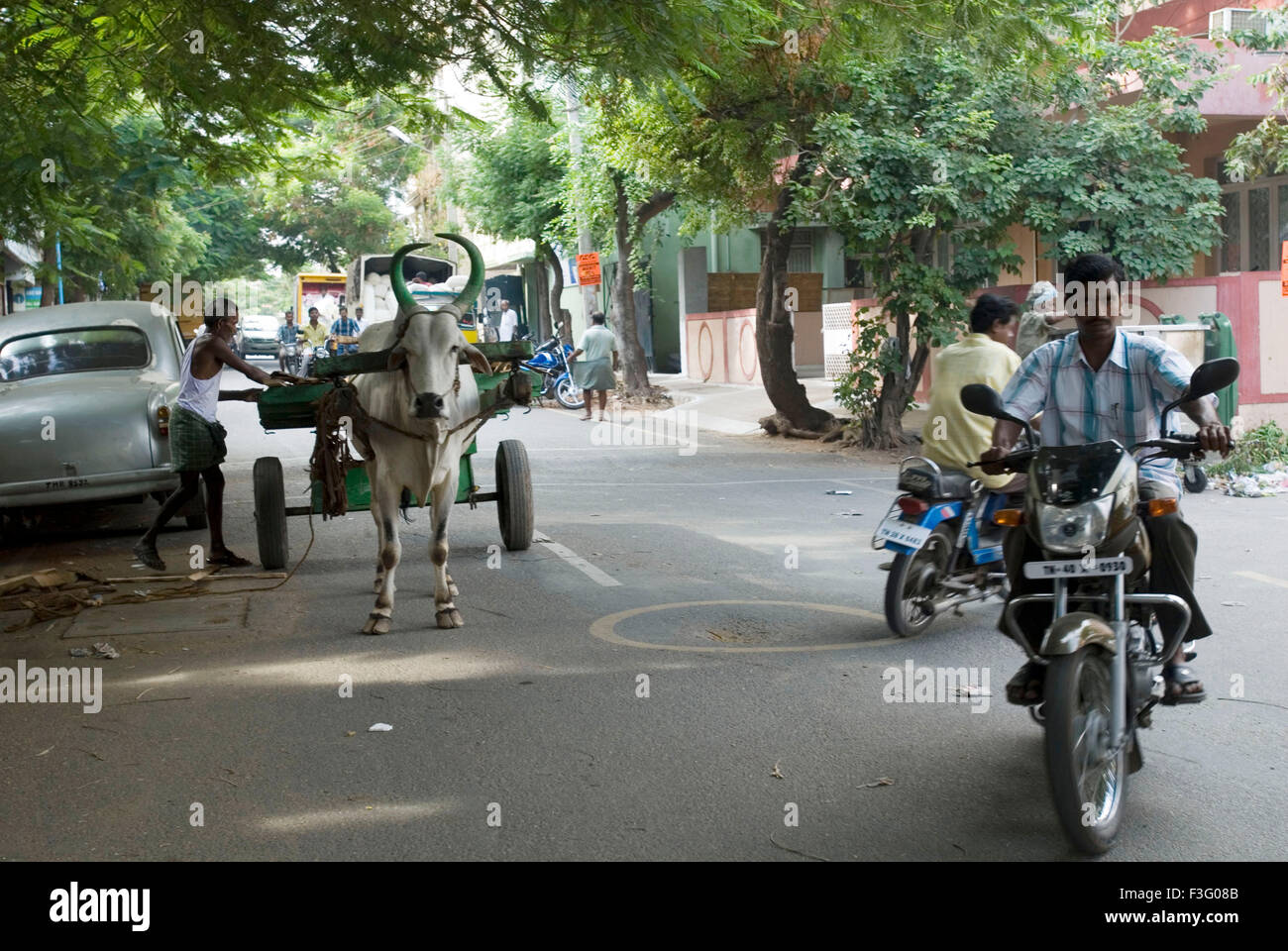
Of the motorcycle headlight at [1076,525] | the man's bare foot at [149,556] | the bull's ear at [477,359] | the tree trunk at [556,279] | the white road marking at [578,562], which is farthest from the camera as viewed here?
the tree trunk at [556,279]

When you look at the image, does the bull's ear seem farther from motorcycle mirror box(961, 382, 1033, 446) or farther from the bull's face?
motorcycle mirror box(961, 382, 1033, 446)

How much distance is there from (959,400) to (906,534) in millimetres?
925

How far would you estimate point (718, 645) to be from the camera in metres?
7.46

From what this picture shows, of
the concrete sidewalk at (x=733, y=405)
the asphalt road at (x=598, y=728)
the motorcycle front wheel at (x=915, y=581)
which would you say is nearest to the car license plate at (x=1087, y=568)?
the asphalt road at (x=598, y=728)

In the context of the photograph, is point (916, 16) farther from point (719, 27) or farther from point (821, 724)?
point (821, 724)

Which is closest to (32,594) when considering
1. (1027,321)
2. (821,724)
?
(821,724)

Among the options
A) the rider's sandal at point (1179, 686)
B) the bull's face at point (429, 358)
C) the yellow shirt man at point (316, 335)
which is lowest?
the rider's sandal at point (1179, 686)

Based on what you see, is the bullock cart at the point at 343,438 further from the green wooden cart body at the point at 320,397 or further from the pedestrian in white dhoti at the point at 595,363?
the pedestrian in white dhoti at the point at 595,363

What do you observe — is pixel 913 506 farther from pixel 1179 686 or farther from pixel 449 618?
pixel 449 618

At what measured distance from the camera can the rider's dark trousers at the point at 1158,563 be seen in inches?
189

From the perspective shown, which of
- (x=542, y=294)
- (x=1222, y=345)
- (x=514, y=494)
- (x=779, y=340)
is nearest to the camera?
(x=514, y=494)

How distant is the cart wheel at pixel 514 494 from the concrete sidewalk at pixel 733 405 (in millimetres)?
10301

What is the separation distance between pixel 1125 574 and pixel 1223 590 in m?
4.48

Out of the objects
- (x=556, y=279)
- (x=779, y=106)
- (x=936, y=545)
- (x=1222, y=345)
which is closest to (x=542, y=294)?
(x=556, y=279)
